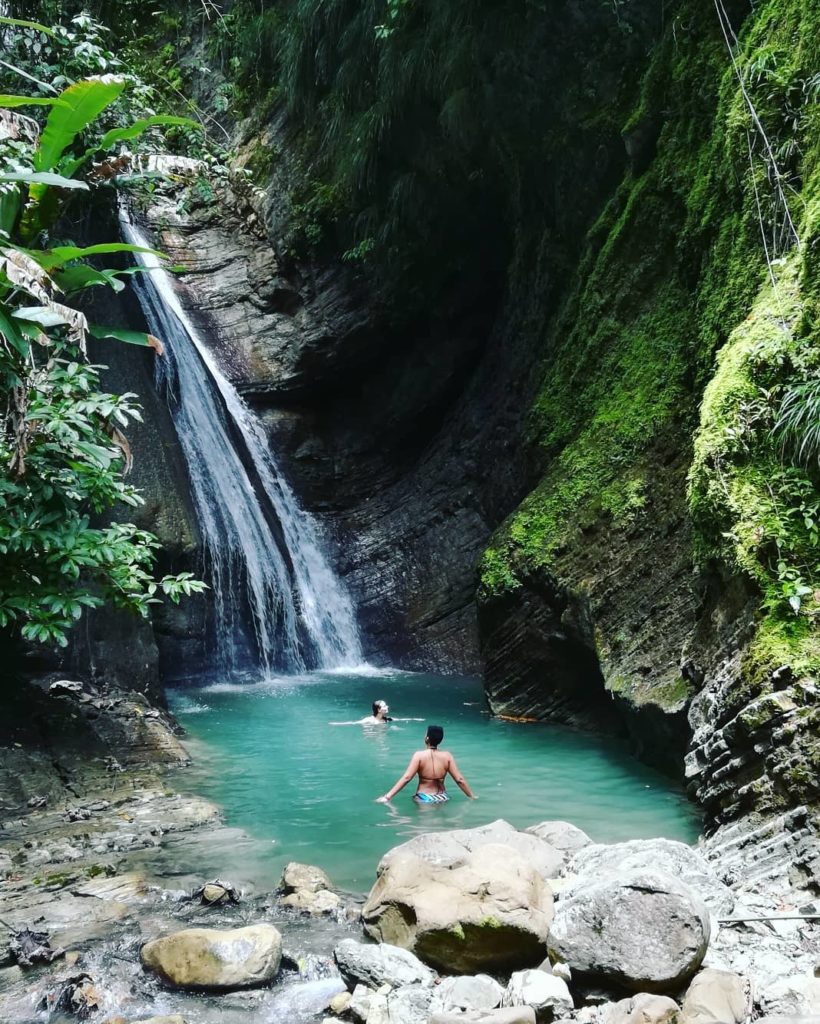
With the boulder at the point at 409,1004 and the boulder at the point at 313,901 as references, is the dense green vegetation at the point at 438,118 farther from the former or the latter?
the boulder at the point at 409,1004

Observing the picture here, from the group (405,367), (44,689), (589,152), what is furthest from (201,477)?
(589,152)

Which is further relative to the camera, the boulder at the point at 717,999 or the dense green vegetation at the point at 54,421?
the dense green vegetation at the point at 54,421

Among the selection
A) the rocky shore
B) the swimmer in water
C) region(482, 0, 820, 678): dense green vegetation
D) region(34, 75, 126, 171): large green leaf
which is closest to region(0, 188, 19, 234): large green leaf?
region(34, 75, 126, 171): large green leaf

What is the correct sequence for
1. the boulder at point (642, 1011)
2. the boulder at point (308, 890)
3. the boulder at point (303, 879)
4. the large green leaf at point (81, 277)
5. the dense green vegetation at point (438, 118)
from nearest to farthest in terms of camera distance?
the boulder at point (642, 1011) < the boulder at point (308, 890) < the boulder at point (303, 879) < the large green leaf at point (81, 277) < the dense green vegetation at point (438, 118)

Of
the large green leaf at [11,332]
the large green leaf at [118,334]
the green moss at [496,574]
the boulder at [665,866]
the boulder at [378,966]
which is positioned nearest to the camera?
the boulder at [378,966]

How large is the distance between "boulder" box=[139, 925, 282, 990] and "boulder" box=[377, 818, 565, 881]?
0.93m

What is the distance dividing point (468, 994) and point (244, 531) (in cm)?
1184

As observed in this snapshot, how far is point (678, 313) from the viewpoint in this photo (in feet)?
30.7

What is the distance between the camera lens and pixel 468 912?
424 centimetres

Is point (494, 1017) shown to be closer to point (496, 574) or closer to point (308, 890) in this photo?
point (308, 890)

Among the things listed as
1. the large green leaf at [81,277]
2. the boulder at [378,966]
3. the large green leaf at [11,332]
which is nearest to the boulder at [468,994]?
the boulder at [378,966]

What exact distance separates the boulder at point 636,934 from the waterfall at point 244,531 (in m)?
10.9

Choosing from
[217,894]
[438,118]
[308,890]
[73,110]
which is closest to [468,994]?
[308,890]

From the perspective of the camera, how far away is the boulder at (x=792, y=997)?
329 cm
